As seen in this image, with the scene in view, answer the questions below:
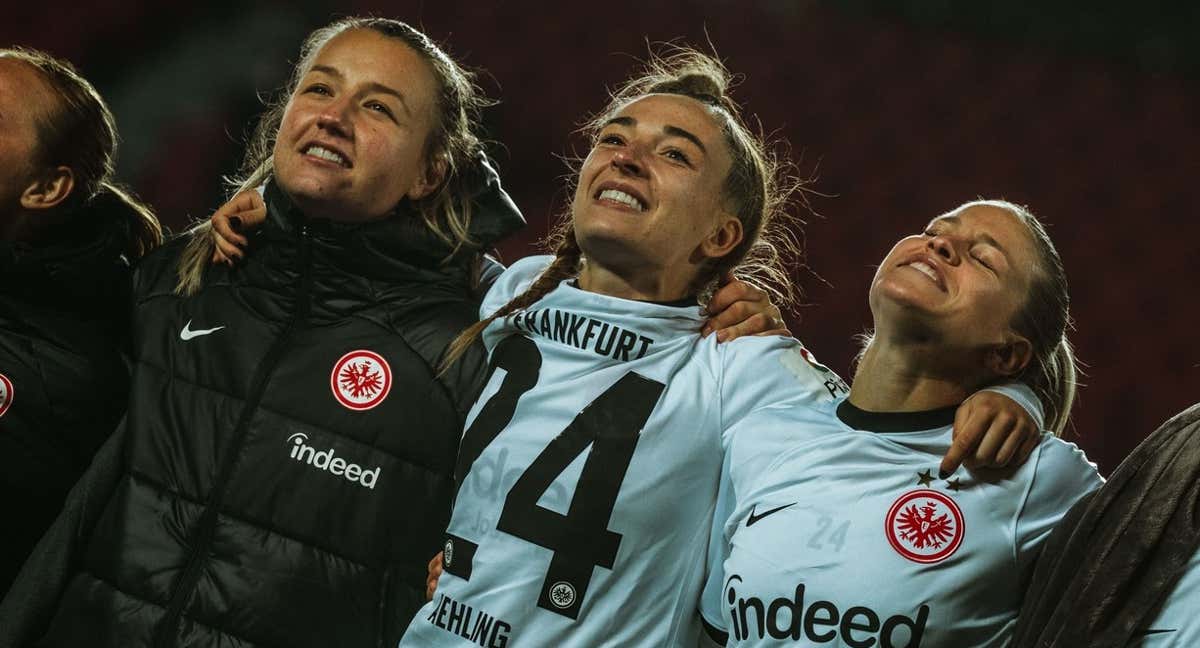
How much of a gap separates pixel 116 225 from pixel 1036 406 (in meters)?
1.26

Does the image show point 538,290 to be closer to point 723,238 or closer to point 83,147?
point 723,238

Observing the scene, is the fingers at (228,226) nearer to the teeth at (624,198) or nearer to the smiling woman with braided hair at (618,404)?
the smiling woman with braided hair at (618,404)

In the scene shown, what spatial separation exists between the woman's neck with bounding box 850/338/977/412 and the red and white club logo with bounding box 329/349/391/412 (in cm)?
60

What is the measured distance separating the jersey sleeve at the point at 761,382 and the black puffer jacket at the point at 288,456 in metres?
0.33

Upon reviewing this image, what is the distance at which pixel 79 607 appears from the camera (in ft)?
5.08

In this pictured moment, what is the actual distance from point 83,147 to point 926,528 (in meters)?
1.31

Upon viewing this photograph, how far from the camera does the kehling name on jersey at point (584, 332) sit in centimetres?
147

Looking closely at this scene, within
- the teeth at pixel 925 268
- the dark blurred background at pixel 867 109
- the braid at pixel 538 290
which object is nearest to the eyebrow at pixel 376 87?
the braid at pixel 538 290

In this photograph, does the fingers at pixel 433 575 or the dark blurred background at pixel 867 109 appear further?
the dark blurred background at pixel 867 109

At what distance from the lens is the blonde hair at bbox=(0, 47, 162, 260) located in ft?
5.85

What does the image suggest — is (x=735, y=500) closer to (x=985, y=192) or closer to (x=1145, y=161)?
(x=985, y=192)

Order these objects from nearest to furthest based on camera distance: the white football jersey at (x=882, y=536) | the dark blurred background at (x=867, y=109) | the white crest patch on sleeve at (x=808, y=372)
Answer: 1. the white football jersey at (x=882, y=536)
2. the white crest patch on sleeve at (x=808, y=372)
3. the dark blurred background at (x=867, y=109)

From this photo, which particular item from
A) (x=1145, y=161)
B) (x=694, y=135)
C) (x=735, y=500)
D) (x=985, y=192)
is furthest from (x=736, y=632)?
(x=1145, y=161)

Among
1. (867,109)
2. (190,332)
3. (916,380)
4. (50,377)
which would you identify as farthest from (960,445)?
(867,109)
